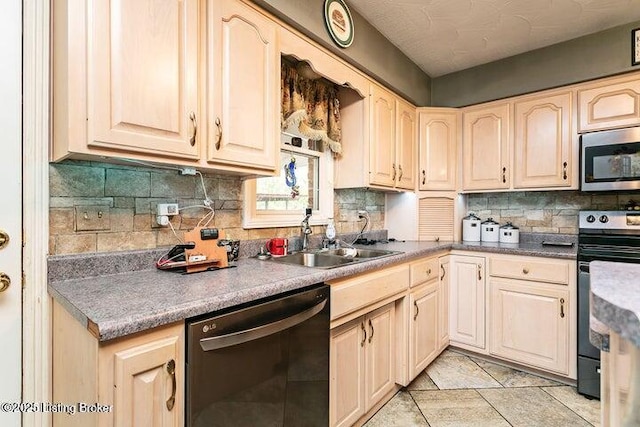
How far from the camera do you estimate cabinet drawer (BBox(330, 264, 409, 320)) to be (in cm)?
157

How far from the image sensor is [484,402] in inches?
81.7

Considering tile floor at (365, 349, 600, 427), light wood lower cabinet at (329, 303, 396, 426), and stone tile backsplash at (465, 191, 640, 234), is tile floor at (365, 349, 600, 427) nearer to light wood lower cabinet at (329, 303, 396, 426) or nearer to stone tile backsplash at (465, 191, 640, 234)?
light wood lower cabinet at (329, 303, 396, 426)

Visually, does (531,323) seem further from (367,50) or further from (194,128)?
(194,128)

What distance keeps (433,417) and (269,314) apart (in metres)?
1.40

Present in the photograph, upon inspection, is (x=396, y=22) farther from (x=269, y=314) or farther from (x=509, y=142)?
(x=269, y=314)

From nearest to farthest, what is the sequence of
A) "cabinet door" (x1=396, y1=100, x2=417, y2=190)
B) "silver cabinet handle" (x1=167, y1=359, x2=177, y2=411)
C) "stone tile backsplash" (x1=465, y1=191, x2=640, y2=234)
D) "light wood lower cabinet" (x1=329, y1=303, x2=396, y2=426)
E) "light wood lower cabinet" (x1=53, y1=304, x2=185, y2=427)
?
"light wood lower cabinet" (x1=53, y1=304, x2=185, y2=427) < "silver cabinet handle" (x1=167, y1=359, x2=177, y2=411) < "light wood lower cabinet" (x1=329, y1=303, x2=396, y2=426) < "stone tile backsplash" (x1=465, y1=191, x2=640, y2=234) < "cabinet door" (x1=396, y1=100, x2=417, y2=190)

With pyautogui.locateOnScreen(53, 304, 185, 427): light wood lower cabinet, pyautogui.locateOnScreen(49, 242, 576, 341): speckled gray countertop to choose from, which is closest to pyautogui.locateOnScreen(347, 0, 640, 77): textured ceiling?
pyautogui.locateOnScreen(49, 242, 576, 341): speckled gray countertop

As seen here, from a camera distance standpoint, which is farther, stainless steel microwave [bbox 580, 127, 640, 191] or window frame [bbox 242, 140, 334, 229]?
stainless steel microwave [bbox 580, 127, 640, 191]

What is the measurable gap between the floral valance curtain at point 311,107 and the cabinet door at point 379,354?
47.6 inches

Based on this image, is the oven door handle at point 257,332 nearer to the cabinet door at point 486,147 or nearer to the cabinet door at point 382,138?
the cabinet door at point 382,138

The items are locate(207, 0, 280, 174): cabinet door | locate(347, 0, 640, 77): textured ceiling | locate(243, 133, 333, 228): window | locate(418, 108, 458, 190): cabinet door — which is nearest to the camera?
locate(207, 0, 280, 174): cabinet door

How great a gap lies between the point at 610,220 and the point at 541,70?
4.20 feet

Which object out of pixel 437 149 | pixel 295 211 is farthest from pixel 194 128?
pixel 437 149

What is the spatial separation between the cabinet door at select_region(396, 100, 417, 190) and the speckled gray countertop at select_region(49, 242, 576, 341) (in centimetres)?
131
